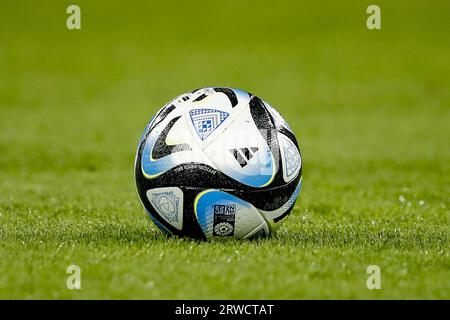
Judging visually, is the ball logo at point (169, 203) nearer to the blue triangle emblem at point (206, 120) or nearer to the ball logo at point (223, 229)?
the ball logo at point (223, 229)

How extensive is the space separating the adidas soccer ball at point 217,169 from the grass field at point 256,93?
29 cm

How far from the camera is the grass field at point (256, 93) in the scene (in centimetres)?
725

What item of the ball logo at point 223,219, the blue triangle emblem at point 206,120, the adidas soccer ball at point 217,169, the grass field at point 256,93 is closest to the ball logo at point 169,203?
the adidas soccer ball at point 217,169

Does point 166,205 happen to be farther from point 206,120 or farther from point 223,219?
point 206,120

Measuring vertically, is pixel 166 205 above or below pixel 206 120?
below

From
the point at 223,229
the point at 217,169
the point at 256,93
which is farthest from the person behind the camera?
the point at 256,93

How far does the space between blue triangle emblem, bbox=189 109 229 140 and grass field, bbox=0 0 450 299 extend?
1.16 m

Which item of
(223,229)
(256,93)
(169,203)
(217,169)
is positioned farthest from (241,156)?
(256,93)

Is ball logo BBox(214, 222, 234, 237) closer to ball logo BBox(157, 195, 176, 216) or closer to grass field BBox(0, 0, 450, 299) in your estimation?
grass field BBox(0, 0, 450, 299)

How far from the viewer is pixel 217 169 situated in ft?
27.3

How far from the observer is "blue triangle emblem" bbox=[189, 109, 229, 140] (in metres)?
8.41

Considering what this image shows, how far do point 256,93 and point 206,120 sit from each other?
23.7 m

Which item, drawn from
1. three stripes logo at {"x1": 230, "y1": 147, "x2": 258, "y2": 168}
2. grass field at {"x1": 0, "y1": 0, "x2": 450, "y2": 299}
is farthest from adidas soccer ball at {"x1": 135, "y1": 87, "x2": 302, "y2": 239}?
grass field at {"x1": 0, "y1": 0, "x2": 450, "y2": 299}
